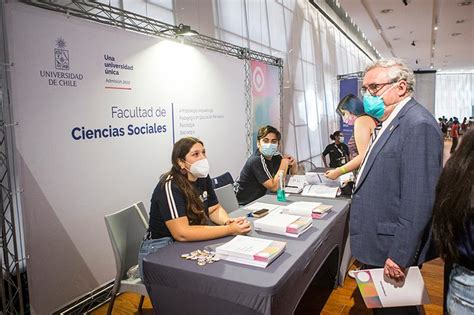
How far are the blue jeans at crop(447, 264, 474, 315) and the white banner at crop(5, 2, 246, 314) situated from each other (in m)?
2.33

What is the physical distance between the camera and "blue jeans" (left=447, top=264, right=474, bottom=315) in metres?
1.11

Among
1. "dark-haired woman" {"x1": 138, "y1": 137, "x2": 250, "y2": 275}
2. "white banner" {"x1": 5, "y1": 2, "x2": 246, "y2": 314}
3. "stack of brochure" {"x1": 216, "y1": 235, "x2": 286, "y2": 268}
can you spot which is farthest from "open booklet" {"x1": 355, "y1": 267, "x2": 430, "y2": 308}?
"white banner" {"x1": 5, "y1": 2, "x2": 246, "y2": 314}

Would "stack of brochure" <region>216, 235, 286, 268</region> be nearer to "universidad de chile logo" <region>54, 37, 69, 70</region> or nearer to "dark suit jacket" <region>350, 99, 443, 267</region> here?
"dark suit jacket" <region>350, 99, 443, 267</region>

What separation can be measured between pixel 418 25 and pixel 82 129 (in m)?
9.13

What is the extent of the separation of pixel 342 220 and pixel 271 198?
0.59 metres

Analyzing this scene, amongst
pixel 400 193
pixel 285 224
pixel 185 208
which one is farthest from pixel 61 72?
pixel 400 193

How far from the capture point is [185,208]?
1.90 meters

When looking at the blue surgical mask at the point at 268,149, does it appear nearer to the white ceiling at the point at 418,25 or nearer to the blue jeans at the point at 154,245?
the blue jeans at the point at 154,245

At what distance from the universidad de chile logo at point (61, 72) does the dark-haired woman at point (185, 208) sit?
103 cm

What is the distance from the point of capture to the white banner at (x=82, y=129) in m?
2.22

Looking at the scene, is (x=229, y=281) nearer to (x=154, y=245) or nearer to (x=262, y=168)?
(x=154, y=245)

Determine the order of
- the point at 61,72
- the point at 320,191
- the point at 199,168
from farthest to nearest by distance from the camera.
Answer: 1. the point at 320,191
2. the point at 61,72
3. the point at 199,168

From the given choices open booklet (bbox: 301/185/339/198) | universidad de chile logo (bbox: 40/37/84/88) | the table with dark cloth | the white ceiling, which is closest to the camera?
the table with dark cloth

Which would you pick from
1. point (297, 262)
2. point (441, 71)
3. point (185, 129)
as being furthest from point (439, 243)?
point (441, 71)
